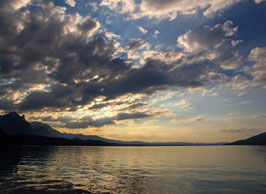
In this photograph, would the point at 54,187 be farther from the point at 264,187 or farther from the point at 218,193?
the point at 264,187

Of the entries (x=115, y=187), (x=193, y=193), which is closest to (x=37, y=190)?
(x=115, y=187)

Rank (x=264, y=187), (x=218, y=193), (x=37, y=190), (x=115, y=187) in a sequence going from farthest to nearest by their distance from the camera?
(x=264, y=187)
(x=115, y=187)
(x=218, y=193)
(x=37, y=190)

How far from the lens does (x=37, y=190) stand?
64.7 feet

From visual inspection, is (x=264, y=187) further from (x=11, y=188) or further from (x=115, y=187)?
(x=11, y=188)

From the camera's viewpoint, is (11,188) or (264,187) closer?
(11,188)

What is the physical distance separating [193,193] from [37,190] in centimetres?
1799

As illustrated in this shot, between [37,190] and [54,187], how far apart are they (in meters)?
2.11

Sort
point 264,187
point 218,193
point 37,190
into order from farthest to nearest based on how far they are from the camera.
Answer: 1. point 264,187
2. point 218,193
3. point 37,190

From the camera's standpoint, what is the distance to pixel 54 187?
21.4 meters

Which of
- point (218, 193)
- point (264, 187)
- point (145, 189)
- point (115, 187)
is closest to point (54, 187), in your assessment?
point (115, 187)

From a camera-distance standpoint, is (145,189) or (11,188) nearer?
(11,188)

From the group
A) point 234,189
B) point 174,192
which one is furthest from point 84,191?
point 234,189

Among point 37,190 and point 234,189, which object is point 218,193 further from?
point 37,190

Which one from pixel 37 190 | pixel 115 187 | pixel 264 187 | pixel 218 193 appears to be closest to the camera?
pixel 37 190
